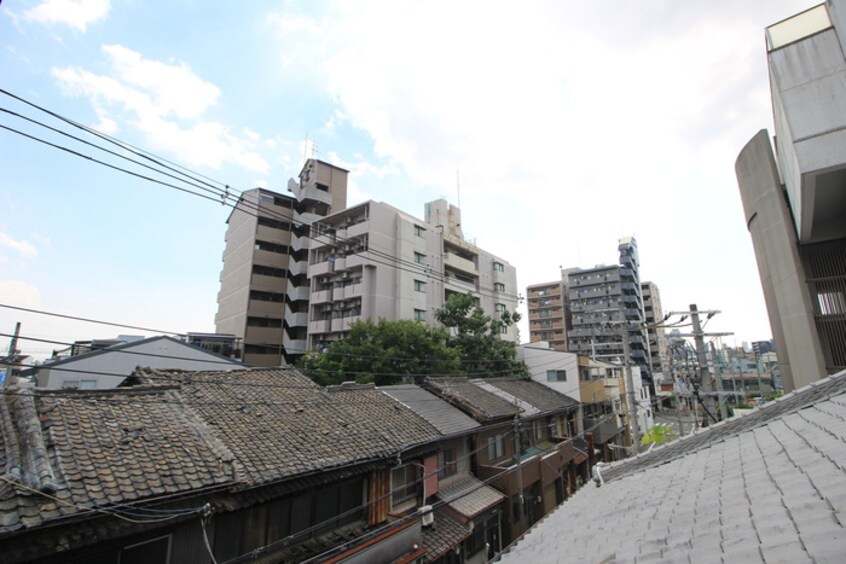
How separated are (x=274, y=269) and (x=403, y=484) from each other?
3549 centimetres

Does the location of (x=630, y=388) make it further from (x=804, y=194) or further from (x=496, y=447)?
(x=804, y=194)

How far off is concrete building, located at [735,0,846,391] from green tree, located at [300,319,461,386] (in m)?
18.6

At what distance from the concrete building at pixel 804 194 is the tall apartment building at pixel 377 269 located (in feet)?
63.8

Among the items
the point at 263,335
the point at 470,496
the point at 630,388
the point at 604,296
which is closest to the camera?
the point at 470,496

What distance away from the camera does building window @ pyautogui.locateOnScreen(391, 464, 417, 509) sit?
48.1ft

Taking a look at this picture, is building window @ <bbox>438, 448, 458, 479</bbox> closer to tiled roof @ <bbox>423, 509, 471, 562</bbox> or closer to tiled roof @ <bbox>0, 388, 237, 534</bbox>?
tiled roof @ <bbox>423, 509, 471, 562</bbox>

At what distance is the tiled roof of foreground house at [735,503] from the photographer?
2721 millimetres

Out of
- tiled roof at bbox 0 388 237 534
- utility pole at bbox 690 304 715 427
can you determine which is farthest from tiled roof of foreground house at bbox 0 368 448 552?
utility pole at bbox 690 304 715 427

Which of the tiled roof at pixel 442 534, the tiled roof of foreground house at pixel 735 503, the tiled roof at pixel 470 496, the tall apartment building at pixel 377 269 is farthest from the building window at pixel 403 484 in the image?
the tall apartment building at pixel 377 269

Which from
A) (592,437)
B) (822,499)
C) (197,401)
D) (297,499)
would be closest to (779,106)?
(822,499)

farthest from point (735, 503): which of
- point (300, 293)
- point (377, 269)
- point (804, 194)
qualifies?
point (300, 293)

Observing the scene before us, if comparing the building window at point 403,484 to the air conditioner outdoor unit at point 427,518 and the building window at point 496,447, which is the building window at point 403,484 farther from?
the building window at point 496,447

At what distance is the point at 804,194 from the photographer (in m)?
14.4

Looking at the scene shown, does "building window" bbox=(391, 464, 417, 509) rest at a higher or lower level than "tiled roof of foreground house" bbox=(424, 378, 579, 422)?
lower
